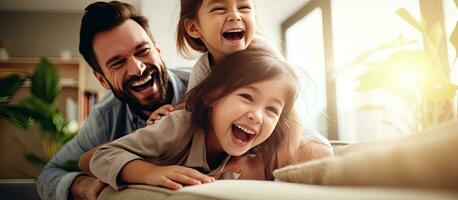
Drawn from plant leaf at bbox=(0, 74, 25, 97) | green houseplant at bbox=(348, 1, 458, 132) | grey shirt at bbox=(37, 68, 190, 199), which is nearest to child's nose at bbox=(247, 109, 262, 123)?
grey shirt at bbox=(37, 68, 190, 199)

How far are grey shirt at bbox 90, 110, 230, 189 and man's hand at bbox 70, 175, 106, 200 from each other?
0.18 ft

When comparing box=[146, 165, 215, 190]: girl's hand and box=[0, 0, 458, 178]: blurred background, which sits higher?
box=[0, 0, 458, 178]: blurred background

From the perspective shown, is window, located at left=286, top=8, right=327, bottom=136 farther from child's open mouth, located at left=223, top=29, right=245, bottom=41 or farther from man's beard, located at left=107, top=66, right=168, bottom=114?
child's open mouth, located at left=223, top=29, right=245, bottom=41

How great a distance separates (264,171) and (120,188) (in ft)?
0.91

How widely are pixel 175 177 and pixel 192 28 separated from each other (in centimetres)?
47

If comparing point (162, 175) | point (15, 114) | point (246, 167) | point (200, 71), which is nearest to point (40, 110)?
point (15, 114)

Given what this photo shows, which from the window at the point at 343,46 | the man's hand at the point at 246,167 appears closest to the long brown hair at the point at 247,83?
the man's hand at the point at 246,167

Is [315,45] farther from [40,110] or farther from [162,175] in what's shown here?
[162,175]

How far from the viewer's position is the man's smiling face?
1.12 metres

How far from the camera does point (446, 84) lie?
5.04 feet

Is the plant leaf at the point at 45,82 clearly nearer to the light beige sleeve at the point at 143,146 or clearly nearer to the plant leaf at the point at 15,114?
the plant leaf at the point at 15,114

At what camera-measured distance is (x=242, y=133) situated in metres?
0.81

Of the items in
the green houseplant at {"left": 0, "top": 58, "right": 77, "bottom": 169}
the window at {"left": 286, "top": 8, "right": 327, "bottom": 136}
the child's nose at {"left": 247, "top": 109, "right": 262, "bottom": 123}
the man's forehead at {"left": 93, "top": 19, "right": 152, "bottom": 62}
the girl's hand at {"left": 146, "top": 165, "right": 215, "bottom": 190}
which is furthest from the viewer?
the window at {"left": 286, "top": 8, "right": 327, "bottom": 136}

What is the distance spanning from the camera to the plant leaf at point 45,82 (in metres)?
2.43
